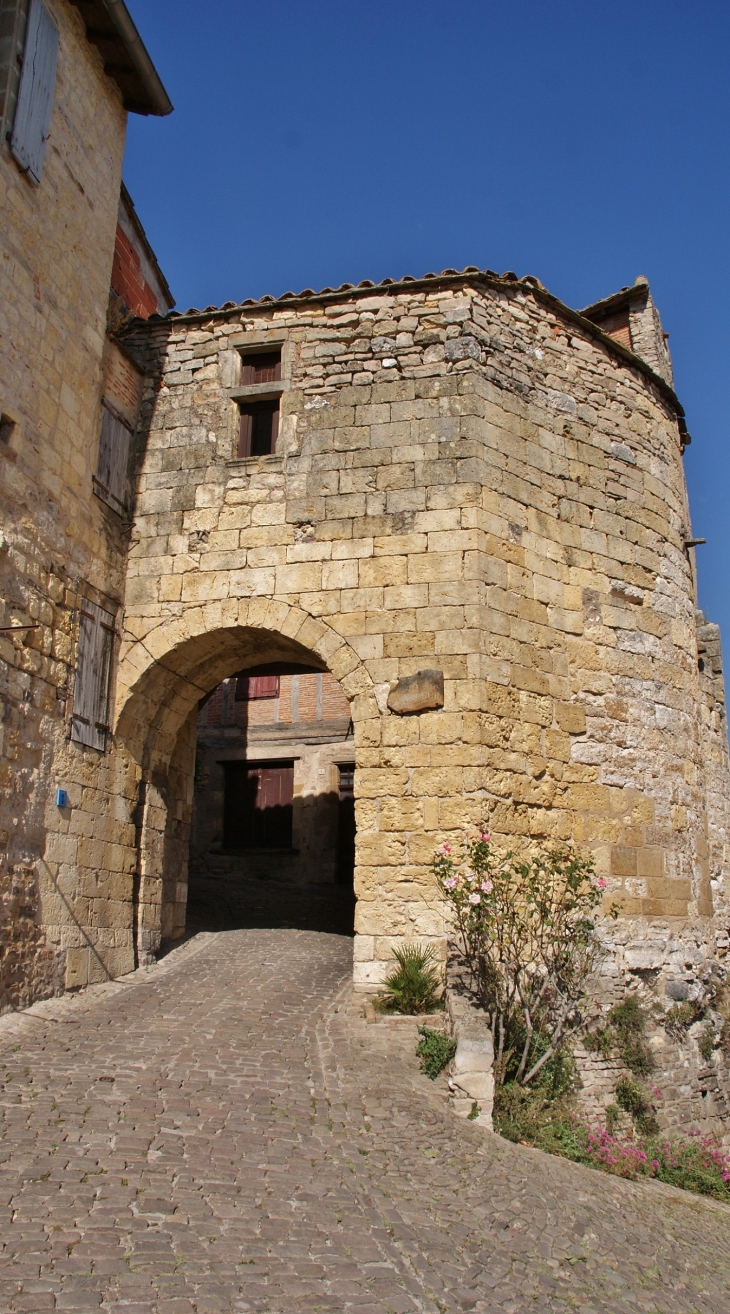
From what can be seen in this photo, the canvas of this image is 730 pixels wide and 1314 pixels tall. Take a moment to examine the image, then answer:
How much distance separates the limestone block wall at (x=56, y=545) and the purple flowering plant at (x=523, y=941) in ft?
9.24

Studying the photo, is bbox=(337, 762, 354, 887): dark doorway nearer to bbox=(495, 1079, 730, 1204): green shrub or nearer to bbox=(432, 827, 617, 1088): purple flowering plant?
bbox=(432, 827, 617, 1088): purple flowering plant

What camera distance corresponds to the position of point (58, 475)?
780 centimetres

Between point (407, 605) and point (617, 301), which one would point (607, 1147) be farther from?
Answer: point (617, 301)

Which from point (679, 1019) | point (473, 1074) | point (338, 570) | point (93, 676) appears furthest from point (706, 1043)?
point (93, 676)

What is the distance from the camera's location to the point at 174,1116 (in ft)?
16.9

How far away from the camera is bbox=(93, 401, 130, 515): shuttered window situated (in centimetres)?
854

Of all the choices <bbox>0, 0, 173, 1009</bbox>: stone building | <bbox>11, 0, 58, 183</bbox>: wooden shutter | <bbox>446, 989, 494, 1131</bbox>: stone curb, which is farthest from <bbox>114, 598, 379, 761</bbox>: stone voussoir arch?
<bbox>11, 0, 58, 183</bbox>: wooden shutter

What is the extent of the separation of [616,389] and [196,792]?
9906 mm

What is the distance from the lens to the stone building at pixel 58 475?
23.2 ft

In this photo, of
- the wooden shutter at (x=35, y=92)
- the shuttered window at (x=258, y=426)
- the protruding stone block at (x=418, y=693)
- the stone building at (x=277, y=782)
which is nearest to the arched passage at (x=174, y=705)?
the protruding stone block at (x=418, y=693)

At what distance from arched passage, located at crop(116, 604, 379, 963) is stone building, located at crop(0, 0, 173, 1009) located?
34 cm

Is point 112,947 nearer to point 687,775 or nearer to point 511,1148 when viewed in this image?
point 511,1148

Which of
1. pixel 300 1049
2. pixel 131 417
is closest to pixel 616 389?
pixel 131 417

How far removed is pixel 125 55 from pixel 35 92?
1.72 metres
